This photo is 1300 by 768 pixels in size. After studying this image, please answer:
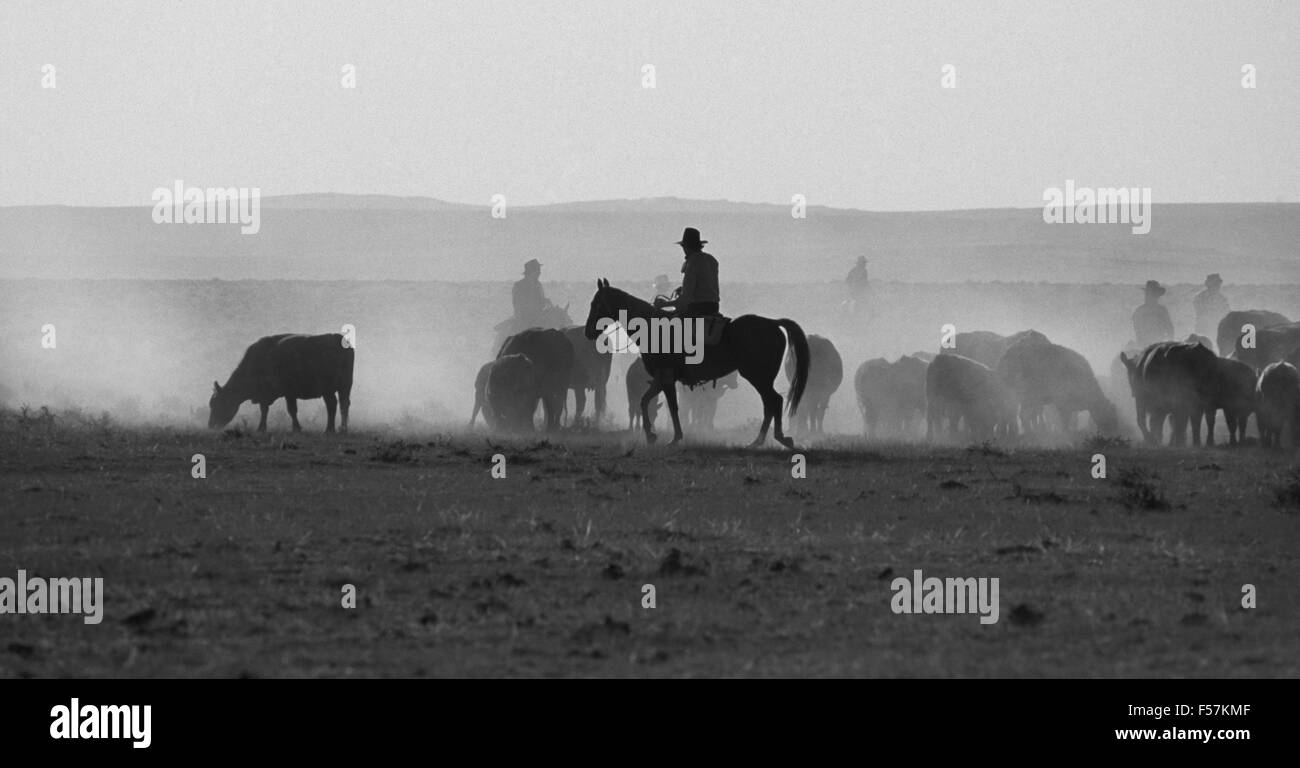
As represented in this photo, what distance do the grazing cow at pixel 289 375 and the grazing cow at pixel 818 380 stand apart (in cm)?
1052

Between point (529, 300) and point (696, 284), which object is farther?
point (529, 300)

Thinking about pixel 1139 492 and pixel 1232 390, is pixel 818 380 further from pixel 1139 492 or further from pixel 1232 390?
pixel 1139 492

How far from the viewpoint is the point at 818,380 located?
35188 millimetres

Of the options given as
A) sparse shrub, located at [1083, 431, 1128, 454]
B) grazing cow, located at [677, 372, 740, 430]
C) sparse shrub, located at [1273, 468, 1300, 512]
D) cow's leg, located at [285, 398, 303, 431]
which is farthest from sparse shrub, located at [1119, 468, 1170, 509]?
grazing cow, located at [677, 372, 740, 430]

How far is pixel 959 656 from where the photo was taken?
1023 cm

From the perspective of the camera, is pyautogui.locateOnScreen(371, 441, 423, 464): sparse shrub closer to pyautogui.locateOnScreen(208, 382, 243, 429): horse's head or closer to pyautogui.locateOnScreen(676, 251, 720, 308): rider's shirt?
pyautogui.locateOnScreen(676, 251, 720, 308): rider's shirt

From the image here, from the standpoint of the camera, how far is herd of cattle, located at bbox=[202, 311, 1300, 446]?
87.5 ft

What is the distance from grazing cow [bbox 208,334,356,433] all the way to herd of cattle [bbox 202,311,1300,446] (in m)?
0.01

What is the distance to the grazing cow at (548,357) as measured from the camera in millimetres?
29953

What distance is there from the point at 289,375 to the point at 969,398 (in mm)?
11067

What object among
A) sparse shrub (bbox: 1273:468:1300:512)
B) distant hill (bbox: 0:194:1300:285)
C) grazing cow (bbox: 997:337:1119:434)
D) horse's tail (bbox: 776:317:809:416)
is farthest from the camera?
distant hill (bbox: 0:194:1300:285)

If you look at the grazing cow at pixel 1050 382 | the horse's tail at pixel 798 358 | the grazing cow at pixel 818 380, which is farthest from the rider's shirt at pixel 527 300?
the horse's tail at pixel 798 358

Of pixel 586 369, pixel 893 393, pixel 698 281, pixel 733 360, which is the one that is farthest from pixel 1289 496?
pixel 586 369
